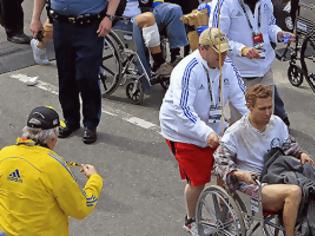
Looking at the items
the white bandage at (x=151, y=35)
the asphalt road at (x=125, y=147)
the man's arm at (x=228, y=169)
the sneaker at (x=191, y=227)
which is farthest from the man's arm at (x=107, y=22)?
the man's arm at (x=228, y=169)

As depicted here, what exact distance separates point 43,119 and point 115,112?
3.41m

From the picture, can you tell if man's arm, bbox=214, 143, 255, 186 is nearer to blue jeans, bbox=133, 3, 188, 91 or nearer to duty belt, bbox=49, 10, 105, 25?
duty belt, bbox=49, 10, 105, 25

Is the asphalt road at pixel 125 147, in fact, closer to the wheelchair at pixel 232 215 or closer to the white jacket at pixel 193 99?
the wheelchair at pixel 232 215

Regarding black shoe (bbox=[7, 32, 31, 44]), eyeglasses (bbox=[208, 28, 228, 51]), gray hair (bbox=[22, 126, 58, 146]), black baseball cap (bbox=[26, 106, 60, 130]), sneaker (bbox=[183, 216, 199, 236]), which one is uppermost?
eyeglasses (bbox=[208, 28, 228, 51])

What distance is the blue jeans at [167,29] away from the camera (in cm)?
725

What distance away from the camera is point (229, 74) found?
496cm

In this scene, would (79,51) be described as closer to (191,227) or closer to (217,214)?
(191,227)

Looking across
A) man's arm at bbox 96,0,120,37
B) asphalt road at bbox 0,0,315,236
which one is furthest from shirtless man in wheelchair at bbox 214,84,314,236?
man's arm at bbox 96,0,120,37

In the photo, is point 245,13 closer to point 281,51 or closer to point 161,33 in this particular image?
point 161,33

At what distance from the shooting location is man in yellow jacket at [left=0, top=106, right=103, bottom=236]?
379 cm

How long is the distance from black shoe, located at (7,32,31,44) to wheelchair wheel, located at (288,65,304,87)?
3.40 meters

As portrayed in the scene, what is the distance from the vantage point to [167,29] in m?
7.41

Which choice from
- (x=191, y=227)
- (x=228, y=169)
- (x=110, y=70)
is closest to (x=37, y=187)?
(x=228, y=169)

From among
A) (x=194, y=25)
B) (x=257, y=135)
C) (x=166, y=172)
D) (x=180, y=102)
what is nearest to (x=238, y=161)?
(x=257, y=135)
